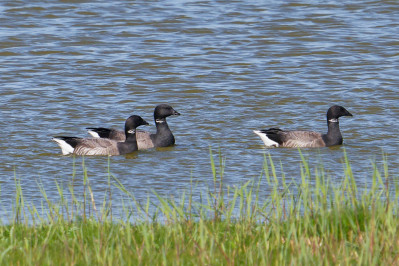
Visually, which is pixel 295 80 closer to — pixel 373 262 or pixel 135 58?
pixel 135 58

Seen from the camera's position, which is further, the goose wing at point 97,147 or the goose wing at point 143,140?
the goose wing at point 143,140

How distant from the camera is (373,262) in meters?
6.63

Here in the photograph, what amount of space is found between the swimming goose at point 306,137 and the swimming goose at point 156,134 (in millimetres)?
1628

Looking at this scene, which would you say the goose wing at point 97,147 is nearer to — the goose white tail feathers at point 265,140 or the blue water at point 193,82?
the blue water at point 193,82

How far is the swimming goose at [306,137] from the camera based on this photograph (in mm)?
15273

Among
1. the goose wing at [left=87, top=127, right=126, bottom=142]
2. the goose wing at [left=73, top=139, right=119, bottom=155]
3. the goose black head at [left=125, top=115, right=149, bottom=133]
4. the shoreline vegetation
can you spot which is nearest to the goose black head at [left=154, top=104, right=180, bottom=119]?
the goose black head at [left=125, top=115, right=149, bottom=133]

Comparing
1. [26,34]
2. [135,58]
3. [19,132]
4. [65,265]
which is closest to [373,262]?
[65,265]

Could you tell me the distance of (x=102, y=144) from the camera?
15.5 m

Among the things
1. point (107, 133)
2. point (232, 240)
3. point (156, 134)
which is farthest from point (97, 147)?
point (232, 240)

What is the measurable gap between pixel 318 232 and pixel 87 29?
740 inches

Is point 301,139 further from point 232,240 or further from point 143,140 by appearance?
point 232,240

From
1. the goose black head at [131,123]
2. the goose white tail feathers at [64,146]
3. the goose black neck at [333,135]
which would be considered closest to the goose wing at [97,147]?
the goose white tail feathers at [64,146]

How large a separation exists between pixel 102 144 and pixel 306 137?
11.4 feet

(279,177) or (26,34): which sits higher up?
(26,34)
